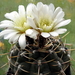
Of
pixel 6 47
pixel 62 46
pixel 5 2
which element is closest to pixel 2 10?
pixel 5 2

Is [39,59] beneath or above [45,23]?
beneath

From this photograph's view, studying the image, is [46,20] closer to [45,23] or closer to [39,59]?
[45,23]

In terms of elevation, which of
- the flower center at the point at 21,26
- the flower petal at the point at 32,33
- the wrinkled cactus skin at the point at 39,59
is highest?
the flower center at the point at 21,26

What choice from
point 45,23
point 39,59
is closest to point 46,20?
point 45,23

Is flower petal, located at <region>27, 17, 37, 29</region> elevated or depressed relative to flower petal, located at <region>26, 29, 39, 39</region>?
elevated

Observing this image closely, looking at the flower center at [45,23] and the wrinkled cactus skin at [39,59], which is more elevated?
A: the flower center at [45,23]

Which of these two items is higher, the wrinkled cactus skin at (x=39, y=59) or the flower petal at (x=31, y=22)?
the flower petal at (x=31, y=22)

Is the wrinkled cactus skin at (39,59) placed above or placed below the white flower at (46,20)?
below

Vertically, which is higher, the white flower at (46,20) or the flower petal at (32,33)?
the white flower at (46,20)
